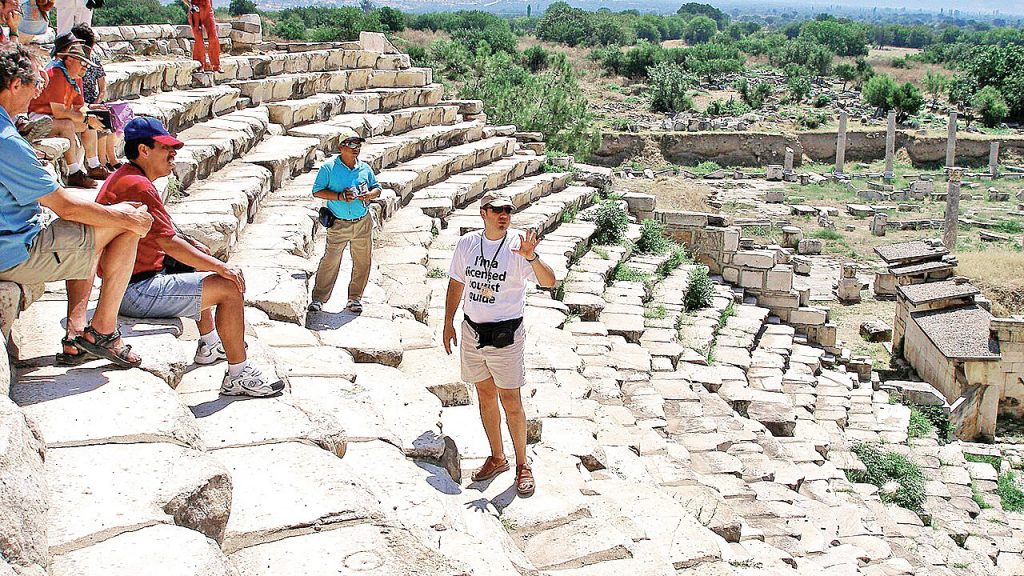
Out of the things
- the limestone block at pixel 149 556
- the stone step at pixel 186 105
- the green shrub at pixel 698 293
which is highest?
the stone step at pixel 186 105

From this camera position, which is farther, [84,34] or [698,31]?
[698,31]

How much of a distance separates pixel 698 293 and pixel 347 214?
7877 mm

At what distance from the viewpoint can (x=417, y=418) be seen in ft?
18.6

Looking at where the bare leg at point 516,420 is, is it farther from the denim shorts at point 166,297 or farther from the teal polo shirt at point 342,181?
the teal polo shirt at point 342,181

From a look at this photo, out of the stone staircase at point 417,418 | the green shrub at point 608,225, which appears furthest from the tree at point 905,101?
the green shrub at point 608,225

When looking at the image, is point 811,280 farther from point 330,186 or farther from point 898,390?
point 330,186

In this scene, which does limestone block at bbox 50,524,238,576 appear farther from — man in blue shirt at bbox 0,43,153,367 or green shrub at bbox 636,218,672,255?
green shrub at bbox 636,218,672,255

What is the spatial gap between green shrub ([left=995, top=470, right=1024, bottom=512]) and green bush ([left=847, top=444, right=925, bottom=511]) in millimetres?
984

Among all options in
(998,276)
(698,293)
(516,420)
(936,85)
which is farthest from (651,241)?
(936,85)

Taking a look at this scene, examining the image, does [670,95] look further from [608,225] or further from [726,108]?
[608,225]

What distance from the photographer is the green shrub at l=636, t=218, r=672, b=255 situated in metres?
15.1

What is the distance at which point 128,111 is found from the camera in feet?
26.3

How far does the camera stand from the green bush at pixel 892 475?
9.77 metres

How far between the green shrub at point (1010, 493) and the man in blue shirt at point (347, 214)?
7.62 m
